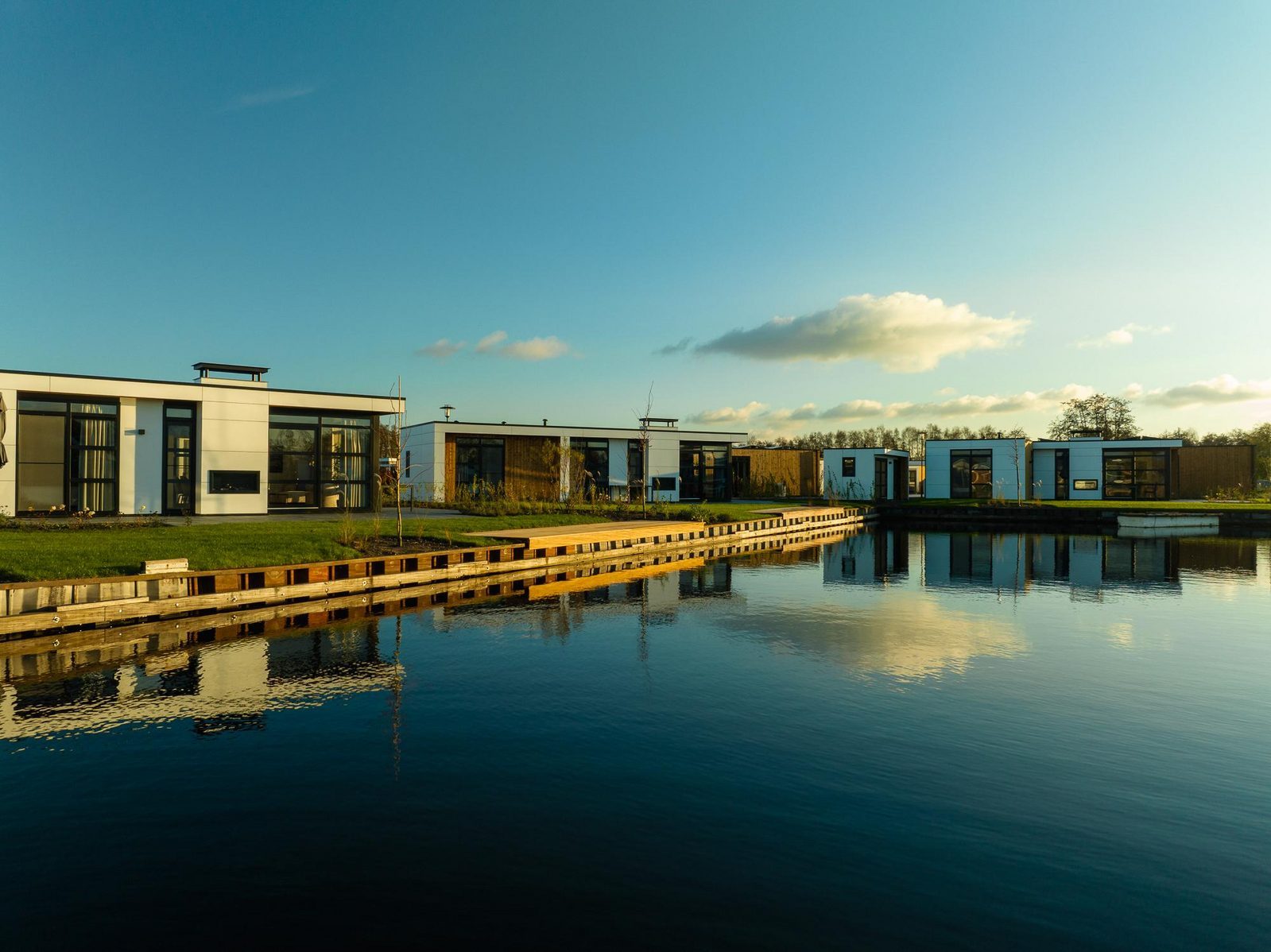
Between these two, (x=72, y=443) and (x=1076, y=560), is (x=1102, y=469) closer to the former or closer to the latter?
(x=1076, y=560)

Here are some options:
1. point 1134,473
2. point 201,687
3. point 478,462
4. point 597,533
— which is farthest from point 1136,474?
point 201,687

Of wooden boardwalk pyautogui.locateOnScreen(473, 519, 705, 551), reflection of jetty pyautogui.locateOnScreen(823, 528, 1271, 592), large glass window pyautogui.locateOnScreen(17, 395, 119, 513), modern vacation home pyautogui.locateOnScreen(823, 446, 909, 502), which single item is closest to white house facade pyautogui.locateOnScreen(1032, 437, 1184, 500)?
modern vacation home pyautogui.locateOnScreen(823, 446, 909, 502)

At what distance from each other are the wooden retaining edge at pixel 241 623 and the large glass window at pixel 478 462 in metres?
19.9

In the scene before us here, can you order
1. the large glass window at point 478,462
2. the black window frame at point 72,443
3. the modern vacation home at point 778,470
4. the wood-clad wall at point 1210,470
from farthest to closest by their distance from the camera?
the modern vacation home at point 778,470 → the wood-clad wall at point 1210,470 → the large glass window at point 478,462 → the black window frame at point 72,443

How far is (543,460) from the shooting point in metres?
42.5

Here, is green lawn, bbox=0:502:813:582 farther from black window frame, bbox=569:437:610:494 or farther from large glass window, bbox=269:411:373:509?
black window frame, bbox=569:437:610:494

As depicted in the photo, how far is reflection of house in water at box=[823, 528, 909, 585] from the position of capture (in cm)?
2262

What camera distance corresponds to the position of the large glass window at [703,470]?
4866 cm

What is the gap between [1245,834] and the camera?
606cm

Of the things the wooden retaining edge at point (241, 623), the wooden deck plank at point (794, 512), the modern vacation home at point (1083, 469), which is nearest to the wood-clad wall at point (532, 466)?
the wooden deck plank at point (794, 512)

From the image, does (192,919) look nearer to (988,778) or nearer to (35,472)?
(988,778)

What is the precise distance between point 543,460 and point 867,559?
67.1ft

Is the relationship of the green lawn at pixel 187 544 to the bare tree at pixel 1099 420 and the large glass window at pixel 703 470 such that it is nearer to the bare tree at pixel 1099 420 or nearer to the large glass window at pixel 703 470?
the large glass window at pixel 703 470

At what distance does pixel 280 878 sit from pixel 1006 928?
190 inches
